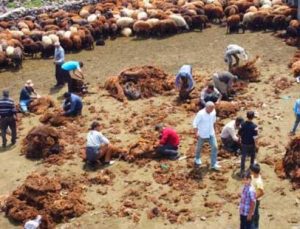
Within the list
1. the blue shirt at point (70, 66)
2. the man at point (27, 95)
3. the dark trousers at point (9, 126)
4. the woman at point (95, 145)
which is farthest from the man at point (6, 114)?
the blue shirt at point (70, 66)

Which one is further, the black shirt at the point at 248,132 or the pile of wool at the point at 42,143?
the pile of wool at the point at 42,143

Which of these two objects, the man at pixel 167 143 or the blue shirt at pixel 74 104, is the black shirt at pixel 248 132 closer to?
the man at pixel 167 143

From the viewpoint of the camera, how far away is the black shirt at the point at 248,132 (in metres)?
16.0

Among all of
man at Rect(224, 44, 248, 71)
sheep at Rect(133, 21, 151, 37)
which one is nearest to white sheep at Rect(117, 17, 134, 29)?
sheep at Rect(133, 21, 151, 37)

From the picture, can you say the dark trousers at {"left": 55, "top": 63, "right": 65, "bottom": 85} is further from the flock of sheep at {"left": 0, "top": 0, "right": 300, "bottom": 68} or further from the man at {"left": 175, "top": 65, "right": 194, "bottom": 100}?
the man at {"left": 175, "top": 65, "right": 194, "bottom": 100}

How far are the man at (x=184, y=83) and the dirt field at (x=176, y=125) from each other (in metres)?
0.55

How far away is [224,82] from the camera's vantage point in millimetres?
Answer: 21375

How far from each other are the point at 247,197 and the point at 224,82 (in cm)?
875

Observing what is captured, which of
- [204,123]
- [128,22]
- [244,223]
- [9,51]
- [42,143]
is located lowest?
[42,143]

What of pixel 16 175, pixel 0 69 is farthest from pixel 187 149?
pixel 0 69

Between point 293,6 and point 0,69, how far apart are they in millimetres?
13667

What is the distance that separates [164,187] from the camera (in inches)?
656

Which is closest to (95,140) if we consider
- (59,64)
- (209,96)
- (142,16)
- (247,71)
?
(209,96)

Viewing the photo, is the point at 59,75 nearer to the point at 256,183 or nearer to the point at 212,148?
the point at 212,148
